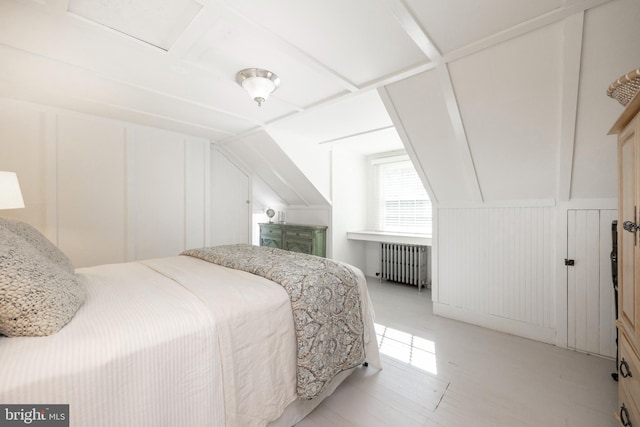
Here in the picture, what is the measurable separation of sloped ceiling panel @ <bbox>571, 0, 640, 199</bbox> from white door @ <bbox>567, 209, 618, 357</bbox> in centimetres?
24

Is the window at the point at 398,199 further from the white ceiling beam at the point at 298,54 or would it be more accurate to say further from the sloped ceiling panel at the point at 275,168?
the white ceiling beam at the point at 298,54

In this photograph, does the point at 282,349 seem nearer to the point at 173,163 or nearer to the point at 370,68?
the point at 370,68

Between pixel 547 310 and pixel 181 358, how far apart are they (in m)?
2.97

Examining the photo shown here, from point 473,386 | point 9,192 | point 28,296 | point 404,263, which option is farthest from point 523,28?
point 9,192

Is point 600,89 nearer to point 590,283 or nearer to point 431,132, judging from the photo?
point 431,132

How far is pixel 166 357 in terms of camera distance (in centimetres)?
100

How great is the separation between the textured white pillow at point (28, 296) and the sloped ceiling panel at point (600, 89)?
9.34 ft

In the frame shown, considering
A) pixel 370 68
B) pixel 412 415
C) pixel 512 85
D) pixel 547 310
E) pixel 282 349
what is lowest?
pixel 412 415

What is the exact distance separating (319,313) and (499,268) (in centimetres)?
216

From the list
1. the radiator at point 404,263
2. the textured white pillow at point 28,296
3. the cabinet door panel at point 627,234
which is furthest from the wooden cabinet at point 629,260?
the radiator at point 404,263

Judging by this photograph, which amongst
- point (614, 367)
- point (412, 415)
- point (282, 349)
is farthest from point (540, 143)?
point (282, 349)

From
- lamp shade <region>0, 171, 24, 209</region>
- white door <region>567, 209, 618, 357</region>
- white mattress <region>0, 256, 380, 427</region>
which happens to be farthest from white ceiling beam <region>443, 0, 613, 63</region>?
Result: lamp shade <region>0, 171, 24, 209</region>

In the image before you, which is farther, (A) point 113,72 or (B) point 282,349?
(A) point 113,72

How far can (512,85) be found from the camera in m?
1.88
